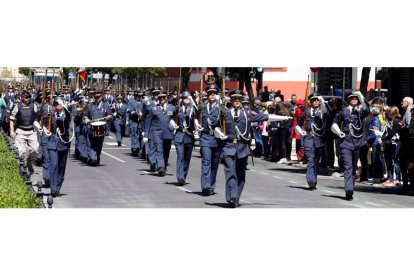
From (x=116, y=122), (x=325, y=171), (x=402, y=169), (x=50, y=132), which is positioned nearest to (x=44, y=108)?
(x=50, y=132)

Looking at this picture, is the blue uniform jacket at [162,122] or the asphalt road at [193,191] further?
the blue uniform jacket at [162,122]

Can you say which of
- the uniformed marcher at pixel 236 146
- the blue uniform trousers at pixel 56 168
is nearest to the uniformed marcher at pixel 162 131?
the blue uniform trousers at pixel 56 168

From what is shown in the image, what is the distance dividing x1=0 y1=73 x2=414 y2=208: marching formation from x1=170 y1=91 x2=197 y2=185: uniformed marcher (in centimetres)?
2

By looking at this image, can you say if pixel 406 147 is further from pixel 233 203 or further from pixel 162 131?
pixel 162 131

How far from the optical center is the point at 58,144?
1970cm

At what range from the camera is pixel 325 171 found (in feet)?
91.2

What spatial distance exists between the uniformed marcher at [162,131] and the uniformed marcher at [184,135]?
A: 2.06 m

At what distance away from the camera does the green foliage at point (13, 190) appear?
12539 millimetres

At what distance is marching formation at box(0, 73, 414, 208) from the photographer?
18062 millimetres

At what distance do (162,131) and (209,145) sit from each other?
16.1ft

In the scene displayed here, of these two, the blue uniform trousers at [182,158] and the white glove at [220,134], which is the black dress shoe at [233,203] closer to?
the white glove at [220,134]

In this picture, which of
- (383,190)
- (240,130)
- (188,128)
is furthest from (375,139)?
(240,130)

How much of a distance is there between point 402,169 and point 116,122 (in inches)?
698

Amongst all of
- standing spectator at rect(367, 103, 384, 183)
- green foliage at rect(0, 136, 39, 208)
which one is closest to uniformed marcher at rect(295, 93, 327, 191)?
standing spectator at rect(367, 103, 384, 183)
